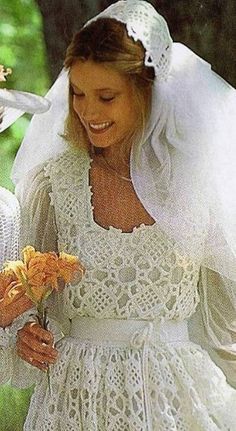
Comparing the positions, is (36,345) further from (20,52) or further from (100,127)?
(20,52)

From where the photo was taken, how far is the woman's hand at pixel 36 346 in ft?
3.37

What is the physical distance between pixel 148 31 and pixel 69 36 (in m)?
0.29

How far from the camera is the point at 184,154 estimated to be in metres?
1.07

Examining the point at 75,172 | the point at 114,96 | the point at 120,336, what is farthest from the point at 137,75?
the point at 120,336

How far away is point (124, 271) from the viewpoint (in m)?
1.05

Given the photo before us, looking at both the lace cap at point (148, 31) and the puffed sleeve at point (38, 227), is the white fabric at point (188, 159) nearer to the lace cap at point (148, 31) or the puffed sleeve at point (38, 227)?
the lace cap at point (148, 31)

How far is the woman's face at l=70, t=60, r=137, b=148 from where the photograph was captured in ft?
3.42

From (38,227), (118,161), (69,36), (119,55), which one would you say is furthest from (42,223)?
(69,36)

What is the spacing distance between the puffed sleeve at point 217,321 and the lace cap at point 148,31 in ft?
0.82

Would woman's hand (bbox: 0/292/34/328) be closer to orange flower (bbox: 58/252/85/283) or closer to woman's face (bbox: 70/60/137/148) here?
orange flower (bbox: 58/252/85/283)

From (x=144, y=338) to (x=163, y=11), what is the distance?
19.9 inches

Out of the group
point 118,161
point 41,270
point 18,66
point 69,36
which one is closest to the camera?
point 41,270

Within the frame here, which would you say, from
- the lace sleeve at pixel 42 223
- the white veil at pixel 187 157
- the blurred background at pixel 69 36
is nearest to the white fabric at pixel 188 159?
the white veil at pixel 187 157

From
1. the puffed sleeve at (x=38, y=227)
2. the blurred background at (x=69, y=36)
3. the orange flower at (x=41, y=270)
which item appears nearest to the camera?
the orange flower at (x=41, y=270)
